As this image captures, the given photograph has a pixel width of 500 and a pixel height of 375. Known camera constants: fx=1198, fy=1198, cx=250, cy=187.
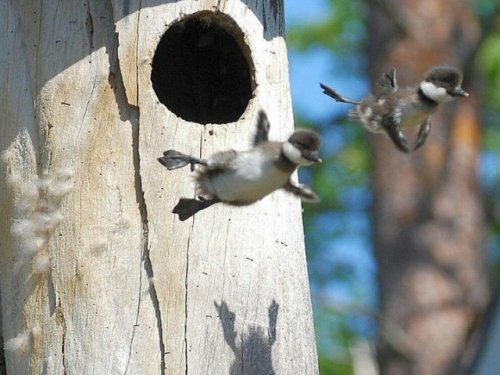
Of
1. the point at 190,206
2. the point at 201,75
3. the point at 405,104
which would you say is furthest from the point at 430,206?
the point at 190,206

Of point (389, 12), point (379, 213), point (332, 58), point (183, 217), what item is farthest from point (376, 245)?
point (183, 217)

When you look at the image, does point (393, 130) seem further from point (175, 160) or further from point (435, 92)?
point (175, 160)

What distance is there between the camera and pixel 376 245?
9453 millimetres

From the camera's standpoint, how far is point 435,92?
4238 millimetres

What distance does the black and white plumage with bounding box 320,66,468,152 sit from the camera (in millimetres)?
4227

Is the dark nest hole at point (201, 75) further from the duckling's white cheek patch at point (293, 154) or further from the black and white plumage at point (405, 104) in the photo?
the duckling's white cheek patch at point (293, 154)

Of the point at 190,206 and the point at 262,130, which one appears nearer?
the point at 190,206

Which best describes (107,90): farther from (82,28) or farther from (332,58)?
(332,58)

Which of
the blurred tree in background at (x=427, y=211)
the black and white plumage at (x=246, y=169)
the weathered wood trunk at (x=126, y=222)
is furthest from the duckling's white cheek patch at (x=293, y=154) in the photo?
the blurred tree in background at (x=427, y=211)

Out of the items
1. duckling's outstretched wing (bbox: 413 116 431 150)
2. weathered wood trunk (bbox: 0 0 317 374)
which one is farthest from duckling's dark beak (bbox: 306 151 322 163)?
duckling's outstretched wing (bbox: 413 116 431 150)

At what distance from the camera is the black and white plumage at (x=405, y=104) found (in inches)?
166

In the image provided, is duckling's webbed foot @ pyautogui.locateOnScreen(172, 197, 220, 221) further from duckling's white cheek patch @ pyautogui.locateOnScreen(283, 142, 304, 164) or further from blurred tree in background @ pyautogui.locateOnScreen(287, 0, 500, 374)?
blurred tree in background @ pyautogui.locateOnScreen(287, 0, 500, 374)

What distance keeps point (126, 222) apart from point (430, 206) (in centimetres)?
542

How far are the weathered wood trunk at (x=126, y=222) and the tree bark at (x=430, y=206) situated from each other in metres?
4.50
